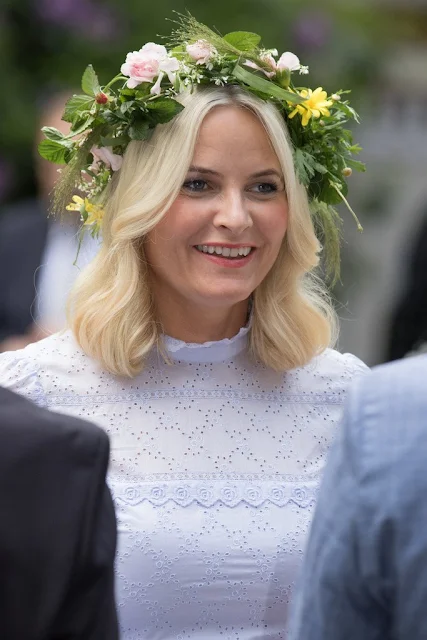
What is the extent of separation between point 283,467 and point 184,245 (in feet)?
2.01

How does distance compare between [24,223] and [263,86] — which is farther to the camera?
[24,223]

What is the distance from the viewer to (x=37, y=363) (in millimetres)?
3396

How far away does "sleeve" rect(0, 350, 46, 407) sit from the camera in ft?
11.0

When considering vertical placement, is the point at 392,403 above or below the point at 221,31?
below

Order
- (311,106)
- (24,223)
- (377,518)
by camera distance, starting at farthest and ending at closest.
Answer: (24,223) → (311,106) → (377,518)

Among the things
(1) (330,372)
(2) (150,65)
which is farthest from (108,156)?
(1) (330,372)

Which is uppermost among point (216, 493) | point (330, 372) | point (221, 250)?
point (221, 250)

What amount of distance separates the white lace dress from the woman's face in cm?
21

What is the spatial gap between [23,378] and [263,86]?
0.96 m

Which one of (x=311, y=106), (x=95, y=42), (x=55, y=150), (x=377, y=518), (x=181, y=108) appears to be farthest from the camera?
(x=95, y=42)

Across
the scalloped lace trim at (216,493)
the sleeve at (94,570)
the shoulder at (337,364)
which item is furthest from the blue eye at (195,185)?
the sleeve at (94,570)

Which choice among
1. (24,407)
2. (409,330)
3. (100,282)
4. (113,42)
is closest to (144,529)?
(100,282)

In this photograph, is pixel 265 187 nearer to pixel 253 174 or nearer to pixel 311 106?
pixel 253 174

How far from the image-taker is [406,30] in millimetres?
9891
